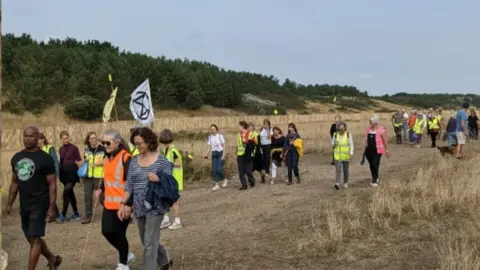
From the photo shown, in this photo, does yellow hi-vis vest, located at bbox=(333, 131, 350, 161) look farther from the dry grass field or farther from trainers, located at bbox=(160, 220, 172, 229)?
trainers, located at bbox=(160, 220, 172, 229)

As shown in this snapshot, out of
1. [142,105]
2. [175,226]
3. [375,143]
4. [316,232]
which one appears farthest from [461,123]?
[175,226]

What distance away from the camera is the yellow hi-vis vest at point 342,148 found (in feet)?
42.2

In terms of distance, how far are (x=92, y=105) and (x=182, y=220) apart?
45.7 meters

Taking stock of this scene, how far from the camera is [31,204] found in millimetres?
6504

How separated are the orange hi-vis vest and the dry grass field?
3.92 feet

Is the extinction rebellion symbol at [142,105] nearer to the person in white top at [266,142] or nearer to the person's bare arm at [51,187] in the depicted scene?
the person in white top at [266,142]

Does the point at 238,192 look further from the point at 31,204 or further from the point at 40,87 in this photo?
the point at 40,87

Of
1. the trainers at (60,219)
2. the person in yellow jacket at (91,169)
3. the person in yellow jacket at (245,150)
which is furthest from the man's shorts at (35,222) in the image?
the person in yellow jacket at (245,150)

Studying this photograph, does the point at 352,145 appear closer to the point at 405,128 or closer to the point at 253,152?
Result: the point at 253,152

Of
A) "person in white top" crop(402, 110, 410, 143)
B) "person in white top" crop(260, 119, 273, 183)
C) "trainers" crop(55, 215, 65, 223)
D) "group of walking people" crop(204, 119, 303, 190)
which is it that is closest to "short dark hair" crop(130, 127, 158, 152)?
"trainers" crop(55, 215, 65, 223)

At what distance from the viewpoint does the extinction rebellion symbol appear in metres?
14.0

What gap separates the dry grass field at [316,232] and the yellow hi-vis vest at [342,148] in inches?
30.2

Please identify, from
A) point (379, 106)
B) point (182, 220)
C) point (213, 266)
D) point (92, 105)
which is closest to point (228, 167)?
point (182, 220)

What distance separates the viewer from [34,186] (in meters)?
Answer: 6.51
